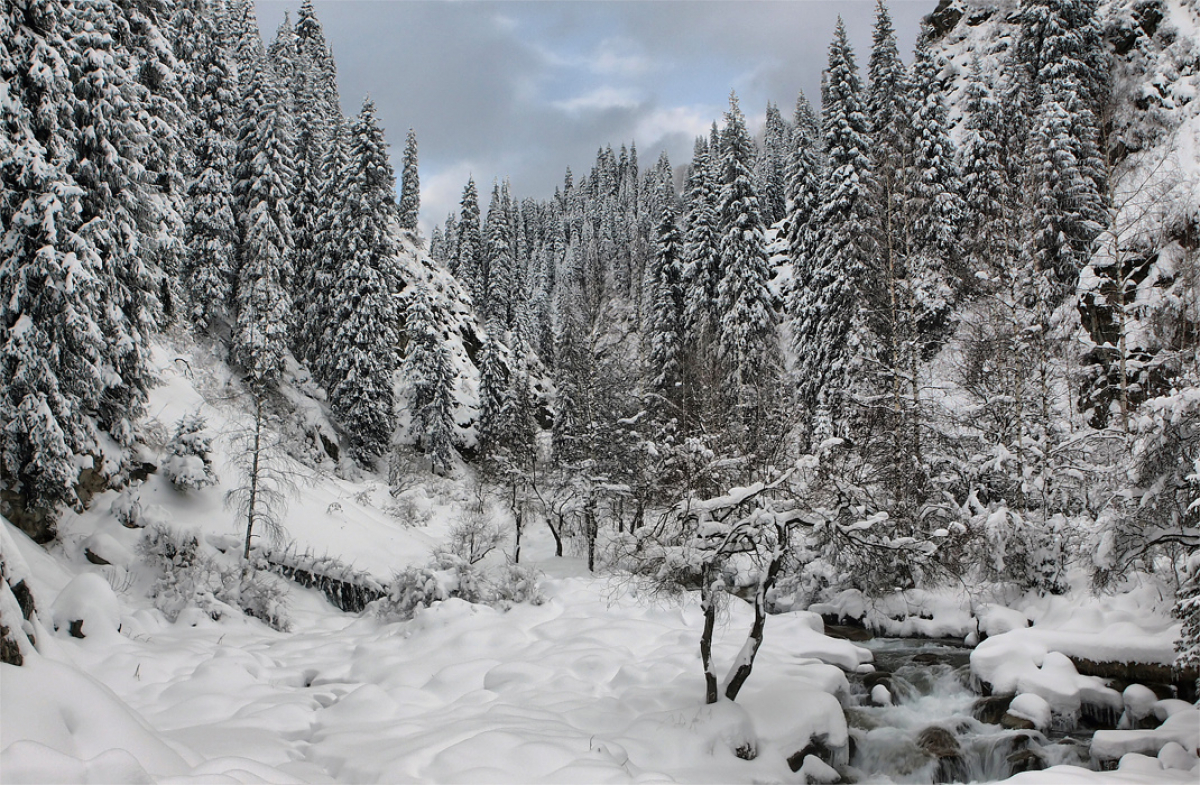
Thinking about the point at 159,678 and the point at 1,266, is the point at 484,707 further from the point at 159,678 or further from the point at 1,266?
the point at 1,266

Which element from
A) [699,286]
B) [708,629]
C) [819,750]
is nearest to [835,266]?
[699,286]

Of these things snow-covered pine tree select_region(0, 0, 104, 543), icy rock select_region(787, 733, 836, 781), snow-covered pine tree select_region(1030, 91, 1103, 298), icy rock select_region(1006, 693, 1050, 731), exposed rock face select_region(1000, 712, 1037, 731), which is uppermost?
snow-covered pine tree select_region(1030, 91, 1103, 298)

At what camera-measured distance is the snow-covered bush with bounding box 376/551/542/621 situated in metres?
16.8

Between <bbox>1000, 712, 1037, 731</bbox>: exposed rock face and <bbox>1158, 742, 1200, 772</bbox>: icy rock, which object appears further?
<bbox>1000, 712, 1037, 731</bbox>: exposed rock face

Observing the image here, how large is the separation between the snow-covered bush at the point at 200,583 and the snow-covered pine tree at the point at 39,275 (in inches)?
96.2

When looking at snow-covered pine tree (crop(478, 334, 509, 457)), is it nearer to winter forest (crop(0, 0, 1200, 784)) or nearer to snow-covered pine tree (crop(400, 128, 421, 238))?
winter forest (crop(0, 0, 1200, 784))

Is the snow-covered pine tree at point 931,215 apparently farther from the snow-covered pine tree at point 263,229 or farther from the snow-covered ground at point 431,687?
the snow-covered pine tree at point 263,229

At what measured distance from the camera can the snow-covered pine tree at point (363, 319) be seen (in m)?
34.4

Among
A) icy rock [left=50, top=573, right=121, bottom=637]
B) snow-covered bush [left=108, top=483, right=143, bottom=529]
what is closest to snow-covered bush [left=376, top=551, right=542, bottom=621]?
icy rock [left=50, top=573, right=121, bottom=637]

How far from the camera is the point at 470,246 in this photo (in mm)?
63906

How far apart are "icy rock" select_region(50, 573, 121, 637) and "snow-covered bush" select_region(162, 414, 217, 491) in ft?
23.7

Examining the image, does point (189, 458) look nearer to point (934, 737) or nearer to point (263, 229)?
point (263, 229)

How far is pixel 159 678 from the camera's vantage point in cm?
1087

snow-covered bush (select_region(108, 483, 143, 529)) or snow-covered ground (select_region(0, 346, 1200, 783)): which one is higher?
snow-covered bush (select_region(108, 483, 143, 529))
